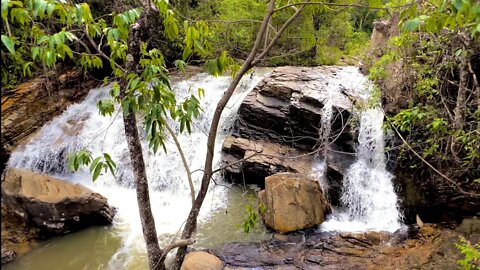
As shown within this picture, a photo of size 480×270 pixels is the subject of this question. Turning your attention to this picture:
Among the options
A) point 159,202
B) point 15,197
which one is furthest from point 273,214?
point 15,197

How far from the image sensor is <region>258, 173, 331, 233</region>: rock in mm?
6445

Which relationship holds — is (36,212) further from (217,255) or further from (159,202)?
(217,255)

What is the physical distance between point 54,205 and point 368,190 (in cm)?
599

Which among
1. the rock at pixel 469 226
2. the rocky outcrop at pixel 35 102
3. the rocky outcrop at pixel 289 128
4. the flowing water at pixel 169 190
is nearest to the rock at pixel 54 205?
the flowing water at pixel 169 190

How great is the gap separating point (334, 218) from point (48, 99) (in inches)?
335

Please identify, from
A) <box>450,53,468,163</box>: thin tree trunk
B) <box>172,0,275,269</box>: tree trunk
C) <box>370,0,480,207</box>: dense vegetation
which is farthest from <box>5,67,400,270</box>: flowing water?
<box>172,0,275,269</box>: tree trunk

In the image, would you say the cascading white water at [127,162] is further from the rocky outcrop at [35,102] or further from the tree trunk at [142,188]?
the tree trunk at [142,188]

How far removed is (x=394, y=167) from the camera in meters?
7.33

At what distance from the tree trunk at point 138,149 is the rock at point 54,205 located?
15.2 ft

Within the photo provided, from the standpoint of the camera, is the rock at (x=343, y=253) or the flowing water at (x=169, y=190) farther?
the flowing water at (x=169, y=190)

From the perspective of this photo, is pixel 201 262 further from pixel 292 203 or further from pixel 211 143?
pixel 211 143

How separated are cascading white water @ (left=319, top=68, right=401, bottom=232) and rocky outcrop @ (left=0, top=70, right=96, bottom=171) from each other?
25.2ft

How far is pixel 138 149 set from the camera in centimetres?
268

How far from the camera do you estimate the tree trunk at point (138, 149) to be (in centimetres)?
247
